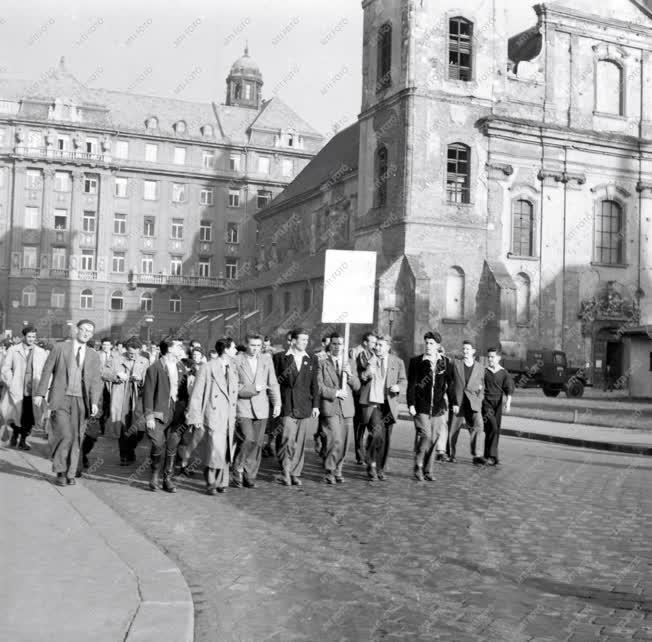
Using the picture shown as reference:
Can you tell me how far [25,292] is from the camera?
2486 inches

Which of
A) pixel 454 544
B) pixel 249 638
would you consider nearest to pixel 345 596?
pixel 249 638

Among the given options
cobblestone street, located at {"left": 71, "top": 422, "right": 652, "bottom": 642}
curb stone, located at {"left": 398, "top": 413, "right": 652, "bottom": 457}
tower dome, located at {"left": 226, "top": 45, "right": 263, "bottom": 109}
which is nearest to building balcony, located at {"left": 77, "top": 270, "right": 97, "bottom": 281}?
tower dome, located at {"left": 226, "top": 45, "right": 263, "bottom": 109}

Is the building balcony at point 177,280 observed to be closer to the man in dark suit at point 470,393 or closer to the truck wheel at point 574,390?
the truck wheel at point 574,390

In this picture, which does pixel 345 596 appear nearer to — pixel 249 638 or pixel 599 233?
pixel 249 638

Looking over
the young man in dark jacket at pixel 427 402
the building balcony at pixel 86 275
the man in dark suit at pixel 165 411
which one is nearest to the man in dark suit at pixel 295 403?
the man in dark suit at pixel 165 411

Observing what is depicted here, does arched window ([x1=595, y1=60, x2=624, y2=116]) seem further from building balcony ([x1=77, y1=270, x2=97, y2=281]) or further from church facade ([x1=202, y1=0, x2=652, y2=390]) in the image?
building balcony ([x1=77, y1=270, x2=97, y2=281])

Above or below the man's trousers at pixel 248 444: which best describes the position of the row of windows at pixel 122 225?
above

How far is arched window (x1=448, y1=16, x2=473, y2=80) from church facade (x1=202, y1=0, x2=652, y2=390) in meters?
0.06

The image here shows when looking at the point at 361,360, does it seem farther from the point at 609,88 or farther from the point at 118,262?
the point at 118,262

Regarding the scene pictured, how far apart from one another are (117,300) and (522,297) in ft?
123

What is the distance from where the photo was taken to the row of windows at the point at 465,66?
1422 inches

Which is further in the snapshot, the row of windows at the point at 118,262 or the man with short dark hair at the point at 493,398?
the row of windows at the point at 118,262

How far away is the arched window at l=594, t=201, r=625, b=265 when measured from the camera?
38.4 metres

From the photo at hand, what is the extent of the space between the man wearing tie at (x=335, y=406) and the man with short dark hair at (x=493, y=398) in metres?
2.93
